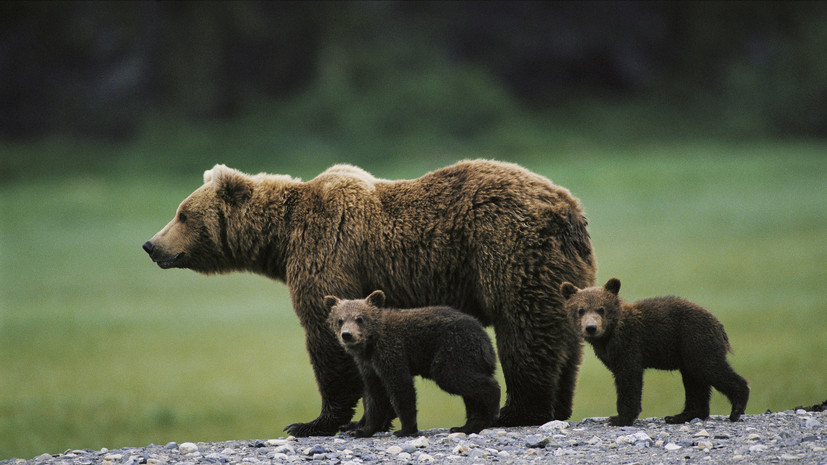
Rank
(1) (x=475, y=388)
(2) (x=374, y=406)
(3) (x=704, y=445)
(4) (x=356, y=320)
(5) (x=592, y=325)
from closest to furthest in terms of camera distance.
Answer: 1. (3) (x=704, y=445)
2. (5) (x=592, y=325)
3. (1) (x=475, y=388)
4. (4) (x=356, y=320)
5. (2) (x=374, y=406)

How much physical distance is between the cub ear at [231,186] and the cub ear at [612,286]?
382 centimetres

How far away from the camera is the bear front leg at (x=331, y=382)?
838 centimetres

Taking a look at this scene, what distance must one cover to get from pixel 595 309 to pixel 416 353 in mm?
1534

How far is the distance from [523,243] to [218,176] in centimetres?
320

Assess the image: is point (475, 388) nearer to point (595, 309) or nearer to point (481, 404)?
point (481, 404)

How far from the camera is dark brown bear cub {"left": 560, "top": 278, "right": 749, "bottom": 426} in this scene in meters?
7.23

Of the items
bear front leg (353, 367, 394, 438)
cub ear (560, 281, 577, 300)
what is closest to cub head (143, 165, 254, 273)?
bear front leg (353, 367, 394, 438)

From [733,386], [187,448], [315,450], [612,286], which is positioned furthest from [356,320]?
[733,386]

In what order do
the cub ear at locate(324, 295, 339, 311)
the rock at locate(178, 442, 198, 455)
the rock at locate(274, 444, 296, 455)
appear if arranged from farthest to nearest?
the rock at locate(178, 442, 198, 455) < the cub ear at locate(324, 295, 339, 311) < the rock at locate(274, 444, 296, 455)

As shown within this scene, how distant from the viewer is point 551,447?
7195 millimetres

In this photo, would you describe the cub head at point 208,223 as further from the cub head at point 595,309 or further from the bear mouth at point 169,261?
the cub head at point 595,309

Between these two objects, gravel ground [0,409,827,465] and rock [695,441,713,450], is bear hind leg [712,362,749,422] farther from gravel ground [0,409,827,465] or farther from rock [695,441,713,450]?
rock [695,441,713,450]

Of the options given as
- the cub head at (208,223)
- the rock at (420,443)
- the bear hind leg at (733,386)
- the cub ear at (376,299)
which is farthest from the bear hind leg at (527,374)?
the cub head at (208,223)

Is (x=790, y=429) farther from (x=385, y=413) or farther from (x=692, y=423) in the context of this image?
(x=385, y=413)
